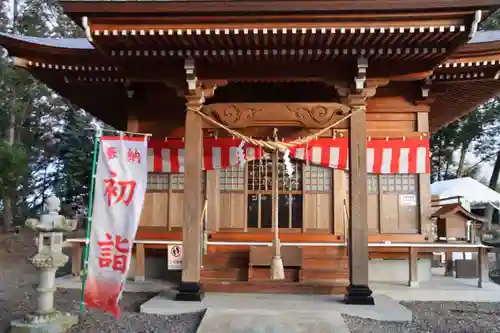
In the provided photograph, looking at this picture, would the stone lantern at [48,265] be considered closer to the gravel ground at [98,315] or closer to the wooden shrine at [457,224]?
the gravel ground at [98,315]

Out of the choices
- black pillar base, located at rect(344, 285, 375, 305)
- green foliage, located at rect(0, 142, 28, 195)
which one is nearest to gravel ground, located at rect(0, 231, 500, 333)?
black pillar base, located at rect(344, 285, 375, 305)

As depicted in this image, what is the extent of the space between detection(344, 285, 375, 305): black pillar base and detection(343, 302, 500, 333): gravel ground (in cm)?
58

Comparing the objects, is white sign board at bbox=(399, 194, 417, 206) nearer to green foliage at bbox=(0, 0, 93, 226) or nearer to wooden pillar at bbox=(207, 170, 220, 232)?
wooden pillar at bbox=(207, 170, 220, 232)

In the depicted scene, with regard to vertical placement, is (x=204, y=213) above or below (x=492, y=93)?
below

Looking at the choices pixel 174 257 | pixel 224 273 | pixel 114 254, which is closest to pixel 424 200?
pixel 224 273

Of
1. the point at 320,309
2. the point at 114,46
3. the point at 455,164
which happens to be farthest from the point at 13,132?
the point at 455,164

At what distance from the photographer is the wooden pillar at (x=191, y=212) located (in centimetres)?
657

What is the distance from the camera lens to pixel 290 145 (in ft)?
22.5

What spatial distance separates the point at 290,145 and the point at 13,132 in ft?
51.3

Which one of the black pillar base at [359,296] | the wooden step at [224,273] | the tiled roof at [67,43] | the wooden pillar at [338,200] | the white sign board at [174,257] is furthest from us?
the wooden pillar at [338,200]

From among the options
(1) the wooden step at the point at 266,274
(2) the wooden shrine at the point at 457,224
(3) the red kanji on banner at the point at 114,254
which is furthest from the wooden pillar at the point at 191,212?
(2) the wooden shrine at the point at 457,224

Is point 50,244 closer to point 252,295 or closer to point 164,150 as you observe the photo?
point 252,295

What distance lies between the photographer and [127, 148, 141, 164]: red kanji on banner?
6.24 metres

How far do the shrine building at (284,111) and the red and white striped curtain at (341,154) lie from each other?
26 millimetres
